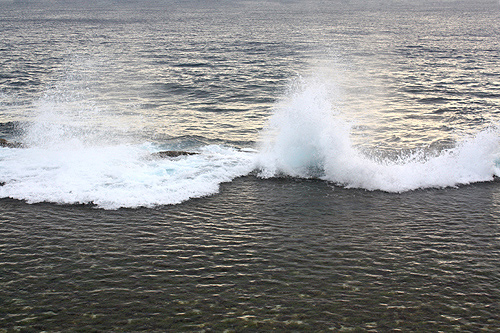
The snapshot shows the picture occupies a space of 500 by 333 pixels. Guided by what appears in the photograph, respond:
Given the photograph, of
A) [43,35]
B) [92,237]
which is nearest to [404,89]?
[92,237]

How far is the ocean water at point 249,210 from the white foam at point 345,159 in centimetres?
7

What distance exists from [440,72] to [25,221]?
30777 millimetres

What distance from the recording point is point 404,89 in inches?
1115

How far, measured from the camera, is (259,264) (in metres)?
9.45

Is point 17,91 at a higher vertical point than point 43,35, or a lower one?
lower

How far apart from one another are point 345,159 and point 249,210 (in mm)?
4395

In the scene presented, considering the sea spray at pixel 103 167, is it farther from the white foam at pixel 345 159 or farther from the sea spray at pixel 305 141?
the white foam at pixel 345 159

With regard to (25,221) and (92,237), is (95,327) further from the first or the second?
(25,221)

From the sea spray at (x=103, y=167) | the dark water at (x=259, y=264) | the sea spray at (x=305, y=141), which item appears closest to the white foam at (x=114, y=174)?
the sea spray at (x=103, y=167)

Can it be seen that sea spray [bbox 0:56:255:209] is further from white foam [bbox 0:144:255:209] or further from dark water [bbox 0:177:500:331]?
dark water [bbox 0:177:500:331]

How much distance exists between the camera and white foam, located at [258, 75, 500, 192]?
14.1m

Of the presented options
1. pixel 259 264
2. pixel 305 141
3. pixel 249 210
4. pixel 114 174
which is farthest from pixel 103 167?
pixel 259 264

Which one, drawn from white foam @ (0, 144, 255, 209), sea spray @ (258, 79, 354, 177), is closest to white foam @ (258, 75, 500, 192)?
sea spray @ (258, 79, 354, 177)

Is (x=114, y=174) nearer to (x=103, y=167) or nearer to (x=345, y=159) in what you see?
(x=103, y=167)
